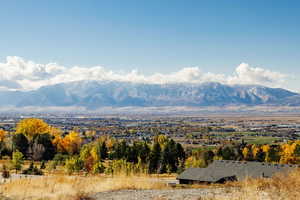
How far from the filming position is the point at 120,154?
7506cm

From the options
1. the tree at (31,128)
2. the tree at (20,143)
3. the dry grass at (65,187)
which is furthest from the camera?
the tree at (31,128)

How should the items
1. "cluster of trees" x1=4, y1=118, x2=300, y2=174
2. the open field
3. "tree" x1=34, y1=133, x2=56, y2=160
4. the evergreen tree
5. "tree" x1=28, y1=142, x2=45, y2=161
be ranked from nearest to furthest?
1. the open field
2. "cluster of trees" x1=4, y1=118, x2=300, y2=174
3. "tree" x1=28, y1=142, x2=45, y2=161
4. "tree" x1=34, y1=133, x2=56, y2=160
5. the evergreen tree

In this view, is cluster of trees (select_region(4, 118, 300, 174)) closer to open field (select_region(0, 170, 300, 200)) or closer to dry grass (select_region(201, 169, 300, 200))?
open field (select_region(0, 170, 300, 200))

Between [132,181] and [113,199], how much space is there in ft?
6.50

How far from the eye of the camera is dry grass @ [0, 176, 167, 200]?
9195 millimetres

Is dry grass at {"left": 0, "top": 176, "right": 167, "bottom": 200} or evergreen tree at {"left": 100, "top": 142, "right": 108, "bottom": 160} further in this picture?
evergreen tree at {"left": 100, "top": 142, "right": 108, "bottom": 160}

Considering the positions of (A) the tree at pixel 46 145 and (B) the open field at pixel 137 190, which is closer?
(B) the open field at pixel 137 190

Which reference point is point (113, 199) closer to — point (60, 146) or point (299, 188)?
point (299, 188)

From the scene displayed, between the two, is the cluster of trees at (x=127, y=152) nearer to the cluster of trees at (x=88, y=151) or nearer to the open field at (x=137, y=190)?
the cluster of trees at (x=88, y=151)

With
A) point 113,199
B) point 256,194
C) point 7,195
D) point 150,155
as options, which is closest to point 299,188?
point 256,194

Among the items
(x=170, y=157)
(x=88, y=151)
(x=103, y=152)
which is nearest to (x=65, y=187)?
(x=88, y=151)

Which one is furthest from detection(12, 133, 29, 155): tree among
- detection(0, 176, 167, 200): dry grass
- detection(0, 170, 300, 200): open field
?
detection(0, 170, 300, 200): open field

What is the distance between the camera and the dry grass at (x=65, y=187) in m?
9.20

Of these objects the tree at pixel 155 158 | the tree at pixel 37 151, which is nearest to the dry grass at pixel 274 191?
the tree at pixel 155 158
